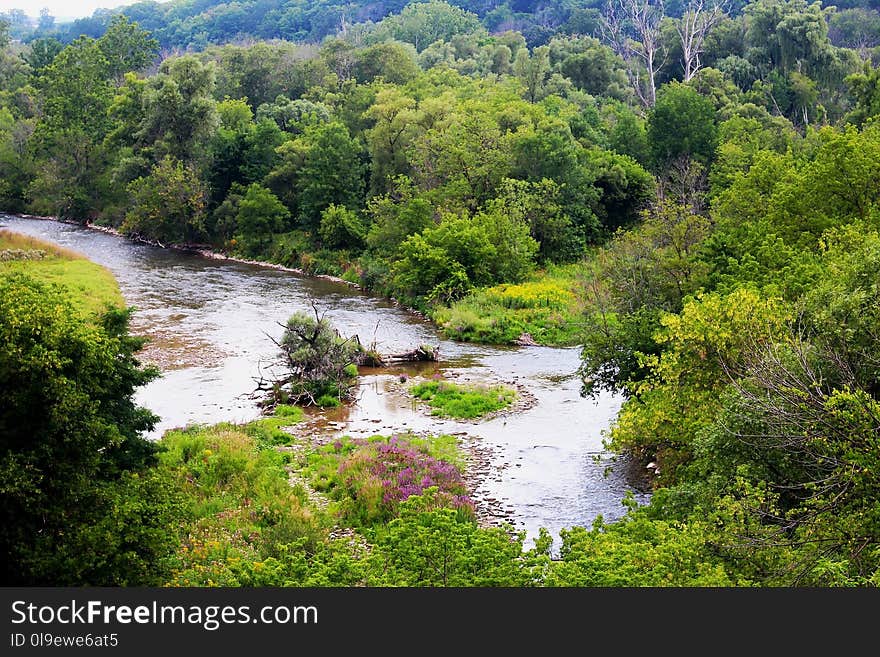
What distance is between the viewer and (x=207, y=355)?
41375 millimetres

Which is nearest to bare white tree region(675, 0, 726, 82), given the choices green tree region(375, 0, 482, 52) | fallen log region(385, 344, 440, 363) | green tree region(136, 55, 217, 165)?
green tree region(375, 0, 482, 52)

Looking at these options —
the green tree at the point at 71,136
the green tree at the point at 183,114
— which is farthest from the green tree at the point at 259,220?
the green tree at the point at 71,136

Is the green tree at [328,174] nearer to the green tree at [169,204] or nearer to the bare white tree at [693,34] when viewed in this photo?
the green tree at [169,204]

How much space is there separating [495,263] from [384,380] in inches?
686

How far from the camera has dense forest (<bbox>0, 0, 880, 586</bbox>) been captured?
15.7m

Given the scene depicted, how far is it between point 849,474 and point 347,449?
57.7ft

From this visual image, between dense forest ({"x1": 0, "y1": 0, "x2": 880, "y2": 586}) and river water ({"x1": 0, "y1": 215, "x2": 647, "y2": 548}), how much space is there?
1.76m

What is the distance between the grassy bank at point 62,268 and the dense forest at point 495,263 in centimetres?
189

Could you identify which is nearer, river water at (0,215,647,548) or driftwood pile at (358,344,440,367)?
river water at (0,215,647,548)

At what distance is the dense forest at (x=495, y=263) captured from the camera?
15.7 m

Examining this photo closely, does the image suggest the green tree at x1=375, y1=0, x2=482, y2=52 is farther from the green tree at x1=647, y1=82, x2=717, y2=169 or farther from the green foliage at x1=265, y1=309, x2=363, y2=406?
the green foliage at x1=265, y1=309, x2=363, y2=406

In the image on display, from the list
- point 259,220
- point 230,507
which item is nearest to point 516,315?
point 230,507

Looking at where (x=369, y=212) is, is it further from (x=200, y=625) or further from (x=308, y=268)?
(x=200, y=625)

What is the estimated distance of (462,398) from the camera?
115ft
